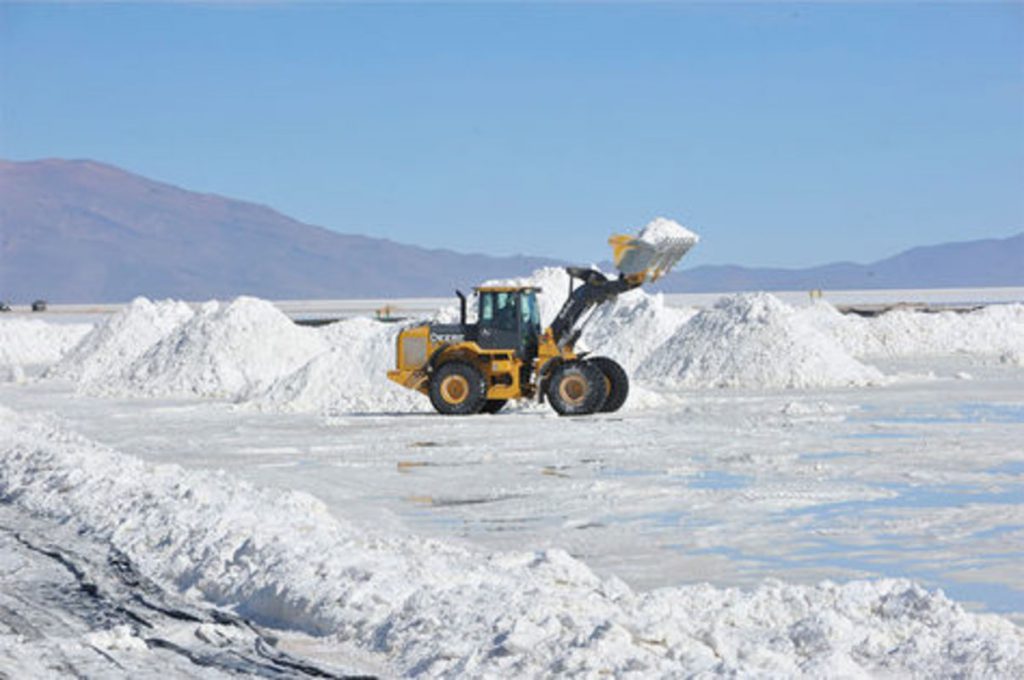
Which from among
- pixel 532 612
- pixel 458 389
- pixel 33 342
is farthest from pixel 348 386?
pixel 33 342

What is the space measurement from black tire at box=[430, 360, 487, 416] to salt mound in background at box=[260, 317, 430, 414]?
2.09 meters

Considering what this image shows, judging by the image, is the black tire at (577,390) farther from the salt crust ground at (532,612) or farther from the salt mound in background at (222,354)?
the salt crust ground at (532,612)

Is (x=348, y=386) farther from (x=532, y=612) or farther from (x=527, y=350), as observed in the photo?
(x=532, y=612)

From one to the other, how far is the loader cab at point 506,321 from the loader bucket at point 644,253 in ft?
4.84

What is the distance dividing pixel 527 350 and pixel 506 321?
1.93 feet

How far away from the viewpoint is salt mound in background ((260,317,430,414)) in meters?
27.6

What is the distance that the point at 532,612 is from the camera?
8359 mm

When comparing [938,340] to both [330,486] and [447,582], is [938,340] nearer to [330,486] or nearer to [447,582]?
[330,486]

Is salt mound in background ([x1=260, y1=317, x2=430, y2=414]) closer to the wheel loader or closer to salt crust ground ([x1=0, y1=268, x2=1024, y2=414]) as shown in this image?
salt crust ground ([x1=0, y1=268, x2=1024, y2=414])

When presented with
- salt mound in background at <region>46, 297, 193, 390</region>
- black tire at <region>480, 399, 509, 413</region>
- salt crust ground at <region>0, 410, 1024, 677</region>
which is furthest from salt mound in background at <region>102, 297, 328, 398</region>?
salt crust ground at <region>0, 410, 1024, 677</region>

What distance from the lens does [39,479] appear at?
16.0 meters

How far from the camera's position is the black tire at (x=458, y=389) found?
2466 cm

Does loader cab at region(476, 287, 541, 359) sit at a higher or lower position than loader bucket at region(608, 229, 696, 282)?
lower

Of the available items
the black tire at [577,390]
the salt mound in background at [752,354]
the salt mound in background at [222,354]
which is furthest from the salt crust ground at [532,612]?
the salt mound in background at [222,354]
